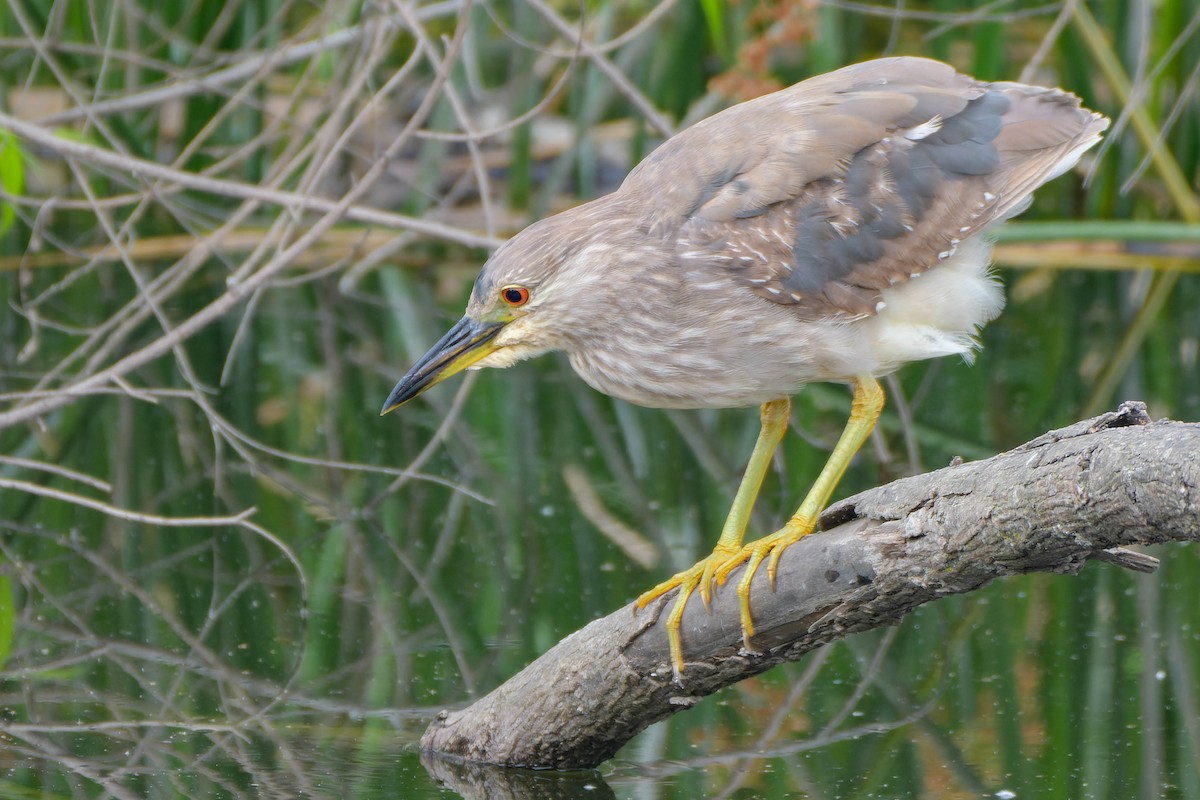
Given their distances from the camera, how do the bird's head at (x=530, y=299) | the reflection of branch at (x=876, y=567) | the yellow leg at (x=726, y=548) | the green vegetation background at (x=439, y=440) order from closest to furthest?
the reflection of branch at (x=876, y=567)
the yellow leg at (x=726, y=548)
the bird's head at (x=530, y=299)
the green vegetation background at (x=439, y=440)

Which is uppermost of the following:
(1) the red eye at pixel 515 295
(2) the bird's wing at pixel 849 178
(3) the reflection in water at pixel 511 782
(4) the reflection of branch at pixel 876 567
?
(2) the bird's wing at pixel 849 178

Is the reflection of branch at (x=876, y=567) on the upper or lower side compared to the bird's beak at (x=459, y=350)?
lower

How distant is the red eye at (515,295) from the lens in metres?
3.32

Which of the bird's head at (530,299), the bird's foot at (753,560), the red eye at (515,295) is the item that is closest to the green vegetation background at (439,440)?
the bird's foot at (753,560)

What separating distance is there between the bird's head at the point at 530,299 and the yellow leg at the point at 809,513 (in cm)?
59

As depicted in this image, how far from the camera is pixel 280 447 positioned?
5859 mm

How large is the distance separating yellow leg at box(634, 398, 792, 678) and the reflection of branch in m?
0.03

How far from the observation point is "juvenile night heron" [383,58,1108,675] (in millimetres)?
3248

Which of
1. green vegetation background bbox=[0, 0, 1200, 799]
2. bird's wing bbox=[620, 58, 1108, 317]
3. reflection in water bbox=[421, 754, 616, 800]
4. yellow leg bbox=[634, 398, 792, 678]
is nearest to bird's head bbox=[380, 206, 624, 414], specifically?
bird's wing bbox=[620, 58, 1108, 317]

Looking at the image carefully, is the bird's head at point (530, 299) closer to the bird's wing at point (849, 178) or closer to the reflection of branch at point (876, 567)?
the bird's wing at point (849, 178)

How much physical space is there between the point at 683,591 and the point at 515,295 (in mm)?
720

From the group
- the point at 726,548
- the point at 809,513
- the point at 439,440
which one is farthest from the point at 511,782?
the point at 439,440

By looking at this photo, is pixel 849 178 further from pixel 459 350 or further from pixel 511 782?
pixel 511 782

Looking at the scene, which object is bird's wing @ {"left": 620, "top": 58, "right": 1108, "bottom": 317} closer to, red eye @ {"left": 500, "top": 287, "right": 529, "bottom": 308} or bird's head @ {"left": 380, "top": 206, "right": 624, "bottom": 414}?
bird's head @ {"left": 380, "top": 206, "right": 624, "bottom": 414}
